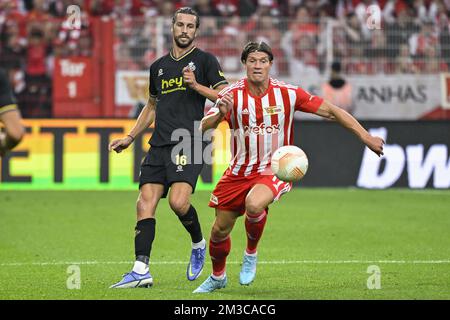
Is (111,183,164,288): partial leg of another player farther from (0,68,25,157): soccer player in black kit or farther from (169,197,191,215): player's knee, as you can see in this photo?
(0,68,25,157): soccer player in black kit

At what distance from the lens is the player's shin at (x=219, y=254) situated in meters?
8.62

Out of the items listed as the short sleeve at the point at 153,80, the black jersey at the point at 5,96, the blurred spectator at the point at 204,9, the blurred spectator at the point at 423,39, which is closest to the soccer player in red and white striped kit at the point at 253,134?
the short sleeve at the point at 153,80

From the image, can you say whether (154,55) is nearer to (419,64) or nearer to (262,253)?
(419,64)

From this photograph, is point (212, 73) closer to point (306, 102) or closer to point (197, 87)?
point (197, 87)

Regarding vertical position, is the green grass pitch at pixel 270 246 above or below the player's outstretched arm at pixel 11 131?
below

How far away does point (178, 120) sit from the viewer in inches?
363

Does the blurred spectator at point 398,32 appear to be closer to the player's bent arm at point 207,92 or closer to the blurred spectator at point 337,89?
the blurred spectator at point 337,89

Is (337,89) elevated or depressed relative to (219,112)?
depressed

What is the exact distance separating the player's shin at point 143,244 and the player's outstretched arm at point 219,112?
1.02 m

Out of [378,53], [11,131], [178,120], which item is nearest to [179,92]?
[178,120]

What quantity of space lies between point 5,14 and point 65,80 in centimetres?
233

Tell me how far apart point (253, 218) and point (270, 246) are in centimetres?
325

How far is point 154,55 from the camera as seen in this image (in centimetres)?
1919

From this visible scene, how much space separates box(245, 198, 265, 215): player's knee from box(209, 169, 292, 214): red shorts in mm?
219
